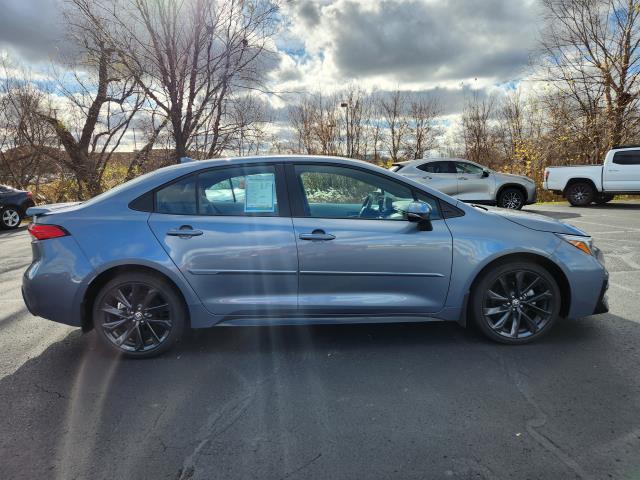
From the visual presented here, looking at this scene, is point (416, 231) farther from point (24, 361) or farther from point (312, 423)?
point (24, 361)

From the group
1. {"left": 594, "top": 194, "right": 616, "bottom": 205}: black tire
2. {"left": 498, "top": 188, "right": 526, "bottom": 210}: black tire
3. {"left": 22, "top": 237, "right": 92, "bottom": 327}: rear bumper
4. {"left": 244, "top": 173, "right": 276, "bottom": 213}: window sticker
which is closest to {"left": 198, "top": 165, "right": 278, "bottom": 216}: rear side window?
{"left": 244, "top": 173, "right": 276, "bottom": 213}: window sticker

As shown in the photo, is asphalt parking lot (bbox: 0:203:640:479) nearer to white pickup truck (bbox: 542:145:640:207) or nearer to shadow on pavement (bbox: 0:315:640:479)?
shadow on pavement (bbox: 0:315:640:479)

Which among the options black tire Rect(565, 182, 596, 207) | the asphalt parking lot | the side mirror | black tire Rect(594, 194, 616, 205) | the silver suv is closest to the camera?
the asphalt parking lot

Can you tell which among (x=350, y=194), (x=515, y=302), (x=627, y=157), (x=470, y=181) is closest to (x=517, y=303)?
(x=515, y=302)

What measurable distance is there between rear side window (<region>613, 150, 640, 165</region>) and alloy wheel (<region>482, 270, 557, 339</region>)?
545 inches

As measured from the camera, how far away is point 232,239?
330cm

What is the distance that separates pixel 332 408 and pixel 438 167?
37.0 feet

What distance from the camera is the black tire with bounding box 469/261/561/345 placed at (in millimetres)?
3461

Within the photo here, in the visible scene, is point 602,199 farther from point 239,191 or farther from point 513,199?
point 239,191

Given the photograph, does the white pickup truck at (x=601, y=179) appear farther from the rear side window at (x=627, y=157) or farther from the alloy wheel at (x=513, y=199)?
the alloy wheel at (x=513, y=199)

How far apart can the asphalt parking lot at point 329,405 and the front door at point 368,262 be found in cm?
43

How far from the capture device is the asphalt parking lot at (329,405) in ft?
7.20

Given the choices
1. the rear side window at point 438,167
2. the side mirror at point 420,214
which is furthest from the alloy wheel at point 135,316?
the rear side window at point 438,167

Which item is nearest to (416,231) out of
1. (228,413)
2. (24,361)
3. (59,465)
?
(228,413)
